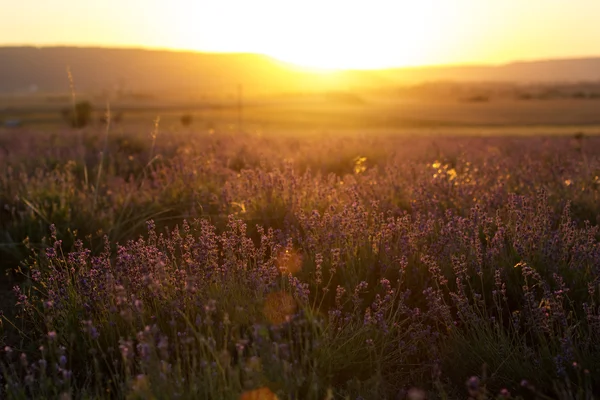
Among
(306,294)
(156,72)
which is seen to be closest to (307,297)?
(306,294)

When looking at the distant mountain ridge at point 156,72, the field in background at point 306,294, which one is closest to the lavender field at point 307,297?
the field in background at point 306,294

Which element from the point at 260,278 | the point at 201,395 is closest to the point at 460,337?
the point at 260,278

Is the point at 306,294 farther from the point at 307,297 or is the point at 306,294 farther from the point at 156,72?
the point at 156,72

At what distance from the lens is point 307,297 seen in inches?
130

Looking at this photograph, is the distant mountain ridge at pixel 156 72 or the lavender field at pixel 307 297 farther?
the distant mountain ridge at pixel 156 72

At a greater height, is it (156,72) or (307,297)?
(156,72)

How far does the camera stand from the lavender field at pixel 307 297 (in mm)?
2926

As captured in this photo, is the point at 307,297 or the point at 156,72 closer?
the point at 307,297

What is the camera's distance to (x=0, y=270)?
17.8 feet

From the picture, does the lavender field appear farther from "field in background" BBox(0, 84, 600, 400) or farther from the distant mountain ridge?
the distant mountain ridge

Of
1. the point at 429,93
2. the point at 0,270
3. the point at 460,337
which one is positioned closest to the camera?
the point at 460,337

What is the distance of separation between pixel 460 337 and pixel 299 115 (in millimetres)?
52763

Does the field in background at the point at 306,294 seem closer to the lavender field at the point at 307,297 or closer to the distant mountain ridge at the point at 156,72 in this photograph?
the lavender field at the point at 307,297

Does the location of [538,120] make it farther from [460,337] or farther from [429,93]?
[429,93]
